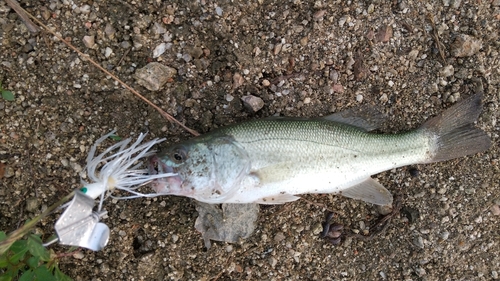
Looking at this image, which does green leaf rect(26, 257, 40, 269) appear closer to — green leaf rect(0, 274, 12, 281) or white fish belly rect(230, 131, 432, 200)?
green leaf rect(0, 274, 12, 281)

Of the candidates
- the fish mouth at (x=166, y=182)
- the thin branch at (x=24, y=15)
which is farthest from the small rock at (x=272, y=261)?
the thin branch at (x=24, y=15)

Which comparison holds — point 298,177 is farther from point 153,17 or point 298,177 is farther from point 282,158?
point 153,17

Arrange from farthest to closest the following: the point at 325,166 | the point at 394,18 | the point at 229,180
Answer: the point at 394,18
the point at 325,166
the point at 229,180

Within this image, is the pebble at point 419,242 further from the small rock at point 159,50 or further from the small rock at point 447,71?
the small rock at point 159,50

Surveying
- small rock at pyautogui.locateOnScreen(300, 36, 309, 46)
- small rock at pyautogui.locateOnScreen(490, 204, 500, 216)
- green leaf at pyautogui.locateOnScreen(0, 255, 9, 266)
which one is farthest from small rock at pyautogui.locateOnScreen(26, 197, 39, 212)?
small rock at pyautogui.locateOnScreen(490, 204, 500, 216)

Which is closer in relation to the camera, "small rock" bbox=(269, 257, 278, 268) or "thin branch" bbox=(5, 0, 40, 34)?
"thin branch" bbox=(5, 0, 40, 34)

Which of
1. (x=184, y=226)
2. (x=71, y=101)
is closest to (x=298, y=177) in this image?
(x=184, y=226)
